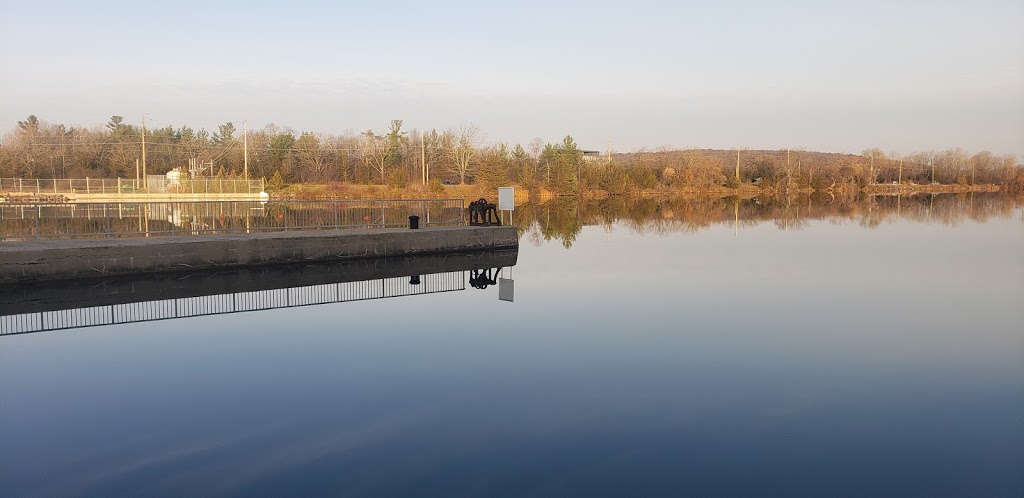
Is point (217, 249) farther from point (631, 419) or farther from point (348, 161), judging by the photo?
point (348, 161)

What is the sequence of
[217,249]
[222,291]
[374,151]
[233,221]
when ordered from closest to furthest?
[222,291]
[217,249]
[233,221]
[374,151]

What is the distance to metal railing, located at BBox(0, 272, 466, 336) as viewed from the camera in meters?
13.1

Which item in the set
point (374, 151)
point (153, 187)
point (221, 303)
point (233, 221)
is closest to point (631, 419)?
point (221, 303)

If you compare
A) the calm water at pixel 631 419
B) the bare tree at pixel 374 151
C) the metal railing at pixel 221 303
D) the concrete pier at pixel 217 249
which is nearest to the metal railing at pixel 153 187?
the bare tree at pixel 374 151

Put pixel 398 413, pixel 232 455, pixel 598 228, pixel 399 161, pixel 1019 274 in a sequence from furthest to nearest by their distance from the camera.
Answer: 1. pixel 399 161
2. pixel 598 228
3. pixel 1019 274
4. pixel 398 413
5. pixel 232 455

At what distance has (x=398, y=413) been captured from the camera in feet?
26.1

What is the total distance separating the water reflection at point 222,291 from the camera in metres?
13.8

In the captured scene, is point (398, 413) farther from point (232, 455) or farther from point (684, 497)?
point (684, 497)

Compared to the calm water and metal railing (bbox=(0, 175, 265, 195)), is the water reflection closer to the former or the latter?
the calm water

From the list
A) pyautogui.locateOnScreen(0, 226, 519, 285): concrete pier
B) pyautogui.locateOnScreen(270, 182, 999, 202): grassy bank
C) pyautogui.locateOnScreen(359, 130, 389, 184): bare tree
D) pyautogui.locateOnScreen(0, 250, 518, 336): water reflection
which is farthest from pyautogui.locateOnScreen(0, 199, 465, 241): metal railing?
pyautogui.locateOnScreen(359, 130, 389, 184): bare tree

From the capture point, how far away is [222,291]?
16.9 m

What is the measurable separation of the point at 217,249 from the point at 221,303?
5.66 meters

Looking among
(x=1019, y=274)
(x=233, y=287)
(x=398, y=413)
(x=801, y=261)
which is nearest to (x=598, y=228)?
(x=801, y=261)

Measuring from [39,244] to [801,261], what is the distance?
64.0 feet
